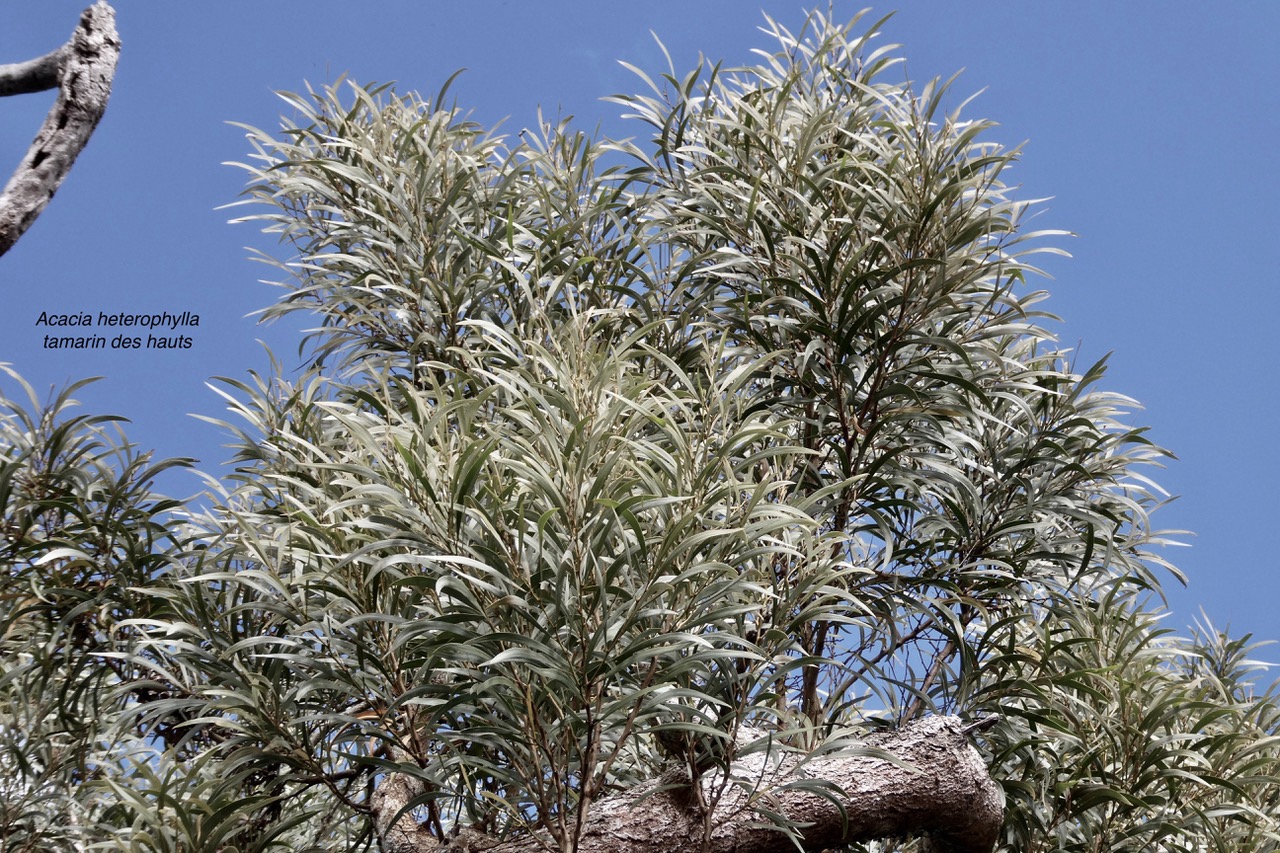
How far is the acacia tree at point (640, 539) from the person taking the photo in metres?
2.01

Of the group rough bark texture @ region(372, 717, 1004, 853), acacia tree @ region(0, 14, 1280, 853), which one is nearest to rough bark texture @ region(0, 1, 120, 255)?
acacia tree @ region(0, 14, 1280, 853)

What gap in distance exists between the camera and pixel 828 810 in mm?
2512

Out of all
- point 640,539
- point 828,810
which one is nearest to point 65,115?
point 640,539

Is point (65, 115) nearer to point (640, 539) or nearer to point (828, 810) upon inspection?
point (640, 539)

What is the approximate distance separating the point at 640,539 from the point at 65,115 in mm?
1209

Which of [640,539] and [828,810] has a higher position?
[640,539]

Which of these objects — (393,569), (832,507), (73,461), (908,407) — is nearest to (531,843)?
(393,569)

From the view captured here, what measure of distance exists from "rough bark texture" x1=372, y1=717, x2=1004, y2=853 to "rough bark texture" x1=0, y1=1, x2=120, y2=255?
1325mm

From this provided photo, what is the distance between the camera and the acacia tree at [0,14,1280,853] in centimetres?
201

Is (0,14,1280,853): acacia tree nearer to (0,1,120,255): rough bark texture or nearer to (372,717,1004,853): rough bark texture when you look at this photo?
(372,717,1004,853): rough bark texture

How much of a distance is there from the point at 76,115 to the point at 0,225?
229 mm

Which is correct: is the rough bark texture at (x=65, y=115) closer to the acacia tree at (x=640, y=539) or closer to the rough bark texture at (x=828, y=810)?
the acacia tree at (x=640, y=539)

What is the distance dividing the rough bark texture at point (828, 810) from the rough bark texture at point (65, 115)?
1325 mm

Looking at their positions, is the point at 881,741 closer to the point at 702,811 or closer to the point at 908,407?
the point at 702,811
